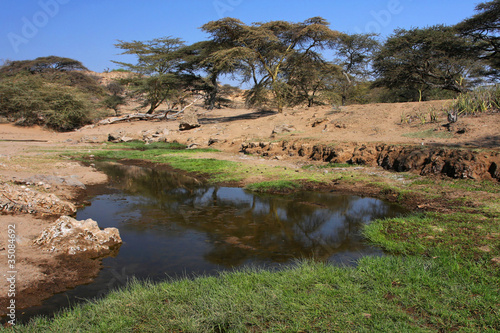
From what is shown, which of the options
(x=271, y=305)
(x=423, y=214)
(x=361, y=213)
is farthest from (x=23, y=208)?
(x=423, y=214)

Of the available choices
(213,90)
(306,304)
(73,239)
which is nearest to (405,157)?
(306,304)

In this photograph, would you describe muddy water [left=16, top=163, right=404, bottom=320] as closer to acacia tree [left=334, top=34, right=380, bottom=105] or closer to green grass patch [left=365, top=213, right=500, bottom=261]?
green grass patch [left=365, top=213, right=500, bottom=261]

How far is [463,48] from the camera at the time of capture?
20562 millimetres

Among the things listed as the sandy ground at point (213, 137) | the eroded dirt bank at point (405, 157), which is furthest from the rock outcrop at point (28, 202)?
the eroded dirt bank at point (405, 157)

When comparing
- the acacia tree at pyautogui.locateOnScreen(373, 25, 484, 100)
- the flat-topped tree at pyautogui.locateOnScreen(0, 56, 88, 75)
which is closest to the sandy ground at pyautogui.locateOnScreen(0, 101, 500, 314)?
the acacia tree at pyautogui.locateOnScreen(373, 25, 484, 100)

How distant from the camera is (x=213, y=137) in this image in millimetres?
19906

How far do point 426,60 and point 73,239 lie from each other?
22563 millimetres

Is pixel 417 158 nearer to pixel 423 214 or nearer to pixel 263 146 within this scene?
pixel 423 214

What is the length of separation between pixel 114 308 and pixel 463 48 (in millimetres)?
23883

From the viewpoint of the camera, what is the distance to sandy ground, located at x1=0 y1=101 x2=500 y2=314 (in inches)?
176

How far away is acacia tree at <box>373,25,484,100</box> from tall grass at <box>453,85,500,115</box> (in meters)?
7.46

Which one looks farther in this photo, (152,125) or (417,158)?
(152,125)

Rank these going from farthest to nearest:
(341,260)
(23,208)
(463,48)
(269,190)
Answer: (463,48) → (269,190) → (23,208) → (341,260)

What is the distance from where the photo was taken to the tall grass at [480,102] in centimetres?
1318
